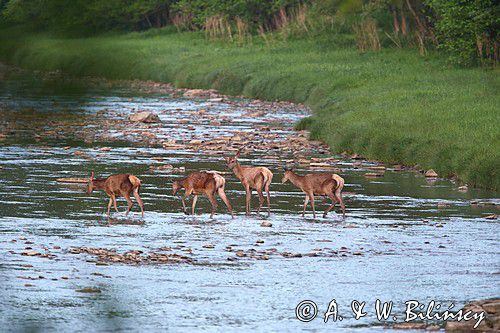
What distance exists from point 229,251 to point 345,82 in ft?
86.4

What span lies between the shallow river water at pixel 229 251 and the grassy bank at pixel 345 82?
1.07 m

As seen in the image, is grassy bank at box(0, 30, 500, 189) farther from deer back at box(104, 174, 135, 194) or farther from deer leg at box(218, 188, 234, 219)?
deer back at box(104, 174, 135, 194)

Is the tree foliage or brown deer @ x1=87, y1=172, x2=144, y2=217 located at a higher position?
the tree foliage

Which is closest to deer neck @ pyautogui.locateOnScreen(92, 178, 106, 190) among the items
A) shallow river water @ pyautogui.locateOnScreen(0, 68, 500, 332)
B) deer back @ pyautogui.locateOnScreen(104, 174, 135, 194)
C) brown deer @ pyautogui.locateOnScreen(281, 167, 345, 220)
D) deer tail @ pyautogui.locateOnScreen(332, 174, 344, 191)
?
deer back @ pyautogui.locateOnScreen(104, 174, 135, 194)

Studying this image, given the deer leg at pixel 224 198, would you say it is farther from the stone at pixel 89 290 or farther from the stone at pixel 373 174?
the stone at pixel 373 174

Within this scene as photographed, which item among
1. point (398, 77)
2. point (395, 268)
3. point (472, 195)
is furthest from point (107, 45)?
point (395, 268)

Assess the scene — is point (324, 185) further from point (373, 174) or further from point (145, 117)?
point (145, 117)

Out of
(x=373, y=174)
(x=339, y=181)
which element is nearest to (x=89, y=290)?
(x=339, y=181)

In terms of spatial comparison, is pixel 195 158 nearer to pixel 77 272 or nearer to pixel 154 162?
pixel 154 162

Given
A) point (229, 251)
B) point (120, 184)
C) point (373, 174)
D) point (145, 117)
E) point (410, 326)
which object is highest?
point (120, 184)

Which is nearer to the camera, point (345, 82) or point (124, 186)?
point (124, 186)

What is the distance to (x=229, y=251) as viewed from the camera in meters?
17.9

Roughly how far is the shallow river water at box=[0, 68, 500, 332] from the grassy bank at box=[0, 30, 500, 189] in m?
1.07

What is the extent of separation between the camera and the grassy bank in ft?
92.8
